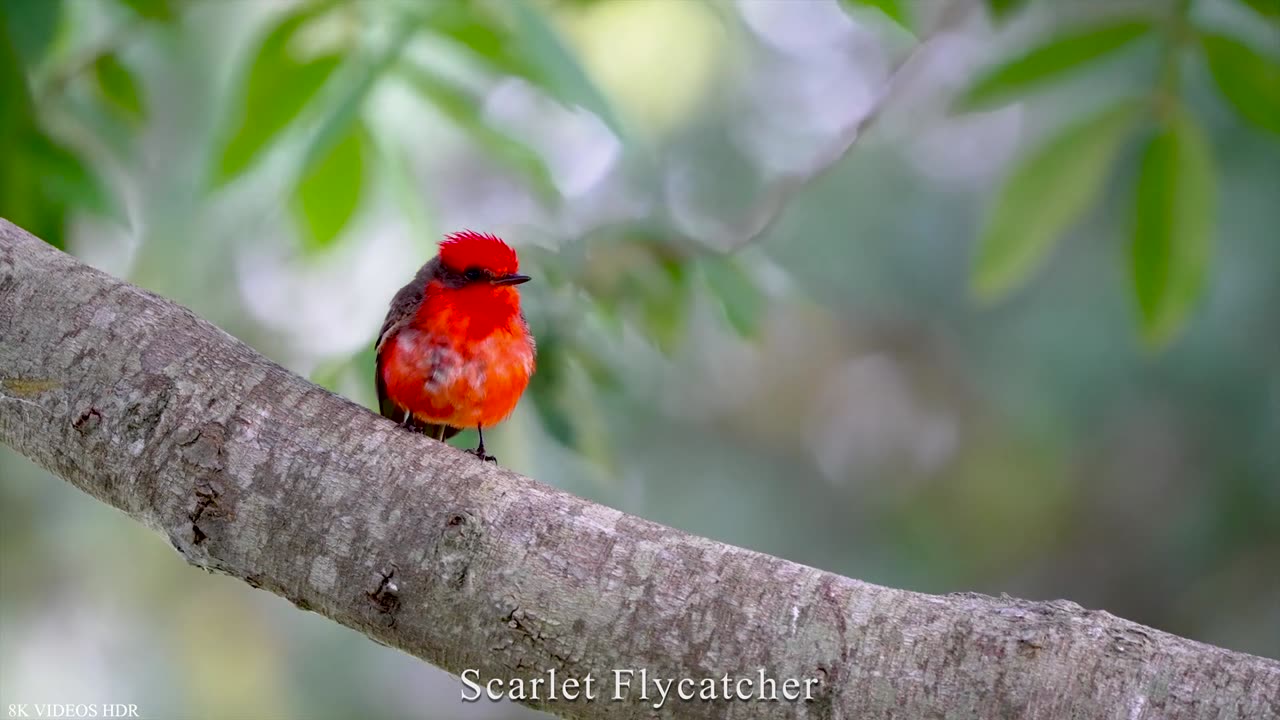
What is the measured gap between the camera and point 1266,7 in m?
3.03

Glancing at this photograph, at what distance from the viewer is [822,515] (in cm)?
989

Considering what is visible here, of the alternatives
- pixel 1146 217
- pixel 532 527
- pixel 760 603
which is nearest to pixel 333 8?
pixel 532 527

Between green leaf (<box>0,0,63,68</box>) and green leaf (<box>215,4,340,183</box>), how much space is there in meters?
0.49

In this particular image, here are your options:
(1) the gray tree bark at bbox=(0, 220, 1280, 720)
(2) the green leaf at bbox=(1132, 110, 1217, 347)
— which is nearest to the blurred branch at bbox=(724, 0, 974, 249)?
(2) the green leaf at bbox=(1132, 110, 1217, 347)

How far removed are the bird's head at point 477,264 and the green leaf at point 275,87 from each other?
1205mm

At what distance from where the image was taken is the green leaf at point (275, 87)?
10.4 ft

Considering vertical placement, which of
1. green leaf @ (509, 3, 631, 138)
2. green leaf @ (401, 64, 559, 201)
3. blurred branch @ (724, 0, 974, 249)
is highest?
blurred branch @ (724, 0, 974, 249)

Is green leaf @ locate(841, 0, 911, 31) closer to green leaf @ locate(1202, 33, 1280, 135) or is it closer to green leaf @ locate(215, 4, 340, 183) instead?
green leaf @ locate(1202, 33, 1280, 135)

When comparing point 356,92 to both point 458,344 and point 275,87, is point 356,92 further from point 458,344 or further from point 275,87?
point 458,344

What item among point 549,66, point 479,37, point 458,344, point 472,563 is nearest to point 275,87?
point 479,37

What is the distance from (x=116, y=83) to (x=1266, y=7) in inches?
121

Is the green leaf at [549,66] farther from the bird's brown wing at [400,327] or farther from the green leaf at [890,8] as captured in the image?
the bird's brown wing at [400,327]

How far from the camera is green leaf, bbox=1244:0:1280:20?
3023 mm

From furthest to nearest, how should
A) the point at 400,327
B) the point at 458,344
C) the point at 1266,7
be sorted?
1. the point at 400,327
2. the point at 458,344
3. the point at 1266,7
